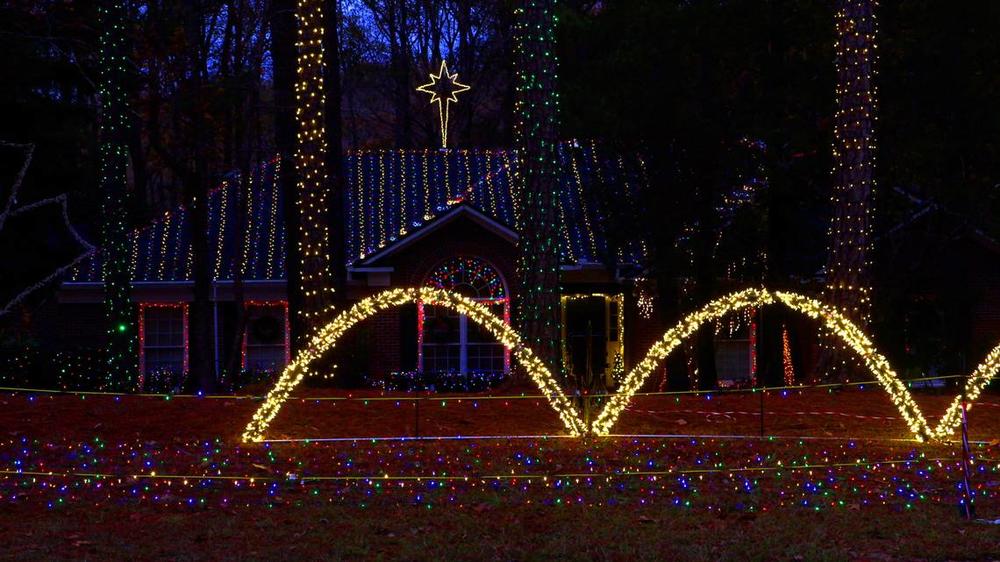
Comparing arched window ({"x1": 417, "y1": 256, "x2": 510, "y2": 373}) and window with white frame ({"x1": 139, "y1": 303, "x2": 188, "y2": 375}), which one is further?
window with white frame ({"x1": 139, "y1": 303, "x2": 188, "y2": 375})

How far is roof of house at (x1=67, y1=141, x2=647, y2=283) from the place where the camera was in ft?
80.4

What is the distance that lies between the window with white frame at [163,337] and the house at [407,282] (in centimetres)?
2

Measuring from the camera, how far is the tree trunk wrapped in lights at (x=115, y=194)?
17.0 metres

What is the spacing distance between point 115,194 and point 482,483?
30.5 ft

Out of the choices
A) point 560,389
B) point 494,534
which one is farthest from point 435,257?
point 494,534

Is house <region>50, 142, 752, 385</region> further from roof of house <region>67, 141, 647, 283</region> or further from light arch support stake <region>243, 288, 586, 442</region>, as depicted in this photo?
light arch support stake <region>243, 288, 586, 442</region>

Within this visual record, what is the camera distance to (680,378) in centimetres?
2302

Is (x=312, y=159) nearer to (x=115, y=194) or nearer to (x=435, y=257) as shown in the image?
(x=115, y=194)

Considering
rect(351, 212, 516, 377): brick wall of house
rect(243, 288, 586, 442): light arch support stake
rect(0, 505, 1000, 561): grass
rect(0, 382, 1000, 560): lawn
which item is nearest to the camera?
rect(0, 505, 1000, 561): grass

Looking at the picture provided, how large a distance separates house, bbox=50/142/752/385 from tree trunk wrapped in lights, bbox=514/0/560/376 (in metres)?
8.58

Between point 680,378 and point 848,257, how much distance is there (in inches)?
292

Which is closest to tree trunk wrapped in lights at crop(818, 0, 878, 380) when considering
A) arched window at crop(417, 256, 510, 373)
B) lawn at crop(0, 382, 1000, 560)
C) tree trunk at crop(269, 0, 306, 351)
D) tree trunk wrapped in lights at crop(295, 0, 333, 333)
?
lawn at crop(0, 382, 1000, 560)

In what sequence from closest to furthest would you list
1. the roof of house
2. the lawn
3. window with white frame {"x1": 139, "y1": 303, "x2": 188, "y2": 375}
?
the lawn → the roof of house → window with white frame {"x1": 139, "y1": 303, "x2": 188, "y2": 375}

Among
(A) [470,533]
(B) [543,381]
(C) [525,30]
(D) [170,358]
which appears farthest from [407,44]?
(A) [470,533]
